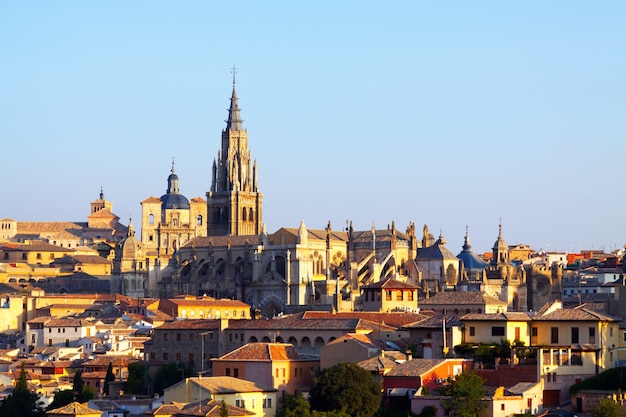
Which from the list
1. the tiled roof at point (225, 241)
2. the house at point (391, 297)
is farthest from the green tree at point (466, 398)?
the tiled roof at point (225, 241)

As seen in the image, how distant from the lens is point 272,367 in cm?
6231

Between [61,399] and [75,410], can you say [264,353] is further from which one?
[61,399]

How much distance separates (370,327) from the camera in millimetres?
70250

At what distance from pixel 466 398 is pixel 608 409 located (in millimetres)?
4242

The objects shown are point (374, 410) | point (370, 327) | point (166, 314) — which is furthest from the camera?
point (166, 314)

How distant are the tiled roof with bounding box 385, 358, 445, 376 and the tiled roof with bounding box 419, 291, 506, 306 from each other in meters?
24.6

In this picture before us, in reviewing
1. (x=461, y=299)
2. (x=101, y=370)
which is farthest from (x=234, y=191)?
(x=101, y=370)

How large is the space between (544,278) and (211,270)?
78.2 ft

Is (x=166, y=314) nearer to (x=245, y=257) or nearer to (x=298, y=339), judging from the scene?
(x=245, y=257)

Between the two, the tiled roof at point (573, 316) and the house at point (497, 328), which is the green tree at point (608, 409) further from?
the house at point (497, 328)

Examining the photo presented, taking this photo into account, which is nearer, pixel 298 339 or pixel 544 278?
pixel 298 339

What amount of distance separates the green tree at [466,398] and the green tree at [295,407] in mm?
4495

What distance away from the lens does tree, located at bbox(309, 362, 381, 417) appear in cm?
5659

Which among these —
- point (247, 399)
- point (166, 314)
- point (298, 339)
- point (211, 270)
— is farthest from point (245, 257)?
point (247, 399)
